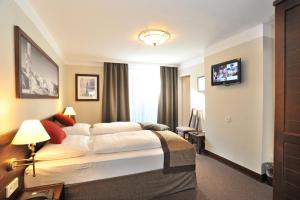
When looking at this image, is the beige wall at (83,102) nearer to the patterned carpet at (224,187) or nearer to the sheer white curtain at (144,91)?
the sheer white curtain at (144,91)

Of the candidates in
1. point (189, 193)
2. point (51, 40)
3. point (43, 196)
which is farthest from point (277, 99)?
point (51, 40)

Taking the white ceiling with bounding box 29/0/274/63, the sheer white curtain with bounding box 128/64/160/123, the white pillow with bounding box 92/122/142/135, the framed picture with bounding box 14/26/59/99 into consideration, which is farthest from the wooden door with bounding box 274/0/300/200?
the sheer white curtain with bounding box 128/64/160/123

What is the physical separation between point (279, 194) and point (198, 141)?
222cm

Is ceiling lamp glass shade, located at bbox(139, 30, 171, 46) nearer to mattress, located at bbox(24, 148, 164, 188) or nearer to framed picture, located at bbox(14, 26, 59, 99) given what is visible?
framed picture, located at bbox(14, 26, 59, 99)

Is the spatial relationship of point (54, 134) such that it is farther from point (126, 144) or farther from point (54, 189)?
point (126, 144)

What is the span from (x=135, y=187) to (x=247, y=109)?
7.30ft

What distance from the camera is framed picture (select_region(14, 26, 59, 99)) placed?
1.67 meters

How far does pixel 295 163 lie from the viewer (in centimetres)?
148

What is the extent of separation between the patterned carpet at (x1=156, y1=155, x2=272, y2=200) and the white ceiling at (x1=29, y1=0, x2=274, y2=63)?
2.45 m

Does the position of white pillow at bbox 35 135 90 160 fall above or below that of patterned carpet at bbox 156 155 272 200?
above

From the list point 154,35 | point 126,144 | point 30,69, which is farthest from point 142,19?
point 126,144

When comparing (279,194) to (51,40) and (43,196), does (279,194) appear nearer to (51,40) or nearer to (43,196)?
(43,196)

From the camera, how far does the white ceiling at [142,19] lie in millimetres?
1963

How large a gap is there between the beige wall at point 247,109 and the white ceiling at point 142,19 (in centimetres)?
43
